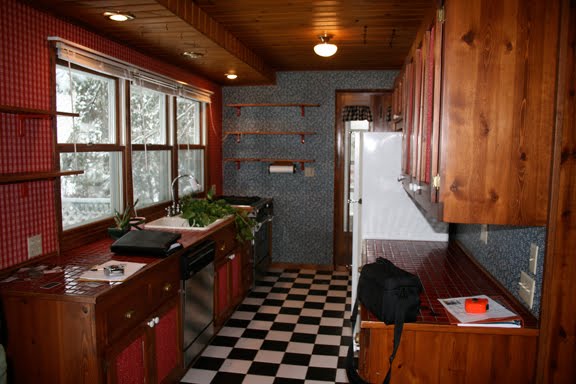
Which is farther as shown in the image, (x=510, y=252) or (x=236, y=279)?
(x=236, y=279)

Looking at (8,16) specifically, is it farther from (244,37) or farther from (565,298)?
(565,298)

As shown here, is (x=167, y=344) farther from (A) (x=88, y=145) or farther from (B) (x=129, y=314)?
(A) (x=88, y=145)

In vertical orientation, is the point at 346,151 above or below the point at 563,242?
above

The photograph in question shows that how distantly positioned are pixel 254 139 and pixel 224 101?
61 centimetres

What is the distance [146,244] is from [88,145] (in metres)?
0.93

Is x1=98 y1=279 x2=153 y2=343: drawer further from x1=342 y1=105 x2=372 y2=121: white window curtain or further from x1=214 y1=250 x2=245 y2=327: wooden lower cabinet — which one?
x1=342 y1=105 x2=372 y2=121: white window curtain

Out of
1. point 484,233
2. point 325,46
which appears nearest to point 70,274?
point 484,233

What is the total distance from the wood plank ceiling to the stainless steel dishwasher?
57.9 inches

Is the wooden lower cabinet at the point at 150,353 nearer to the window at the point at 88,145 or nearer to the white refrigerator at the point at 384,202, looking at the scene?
the window at the point at 88,145

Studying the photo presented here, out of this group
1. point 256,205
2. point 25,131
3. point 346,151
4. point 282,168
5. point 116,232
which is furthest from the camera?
point 346,151

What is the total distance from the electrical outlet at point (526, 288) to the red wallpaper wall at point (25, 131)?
2.49 meters

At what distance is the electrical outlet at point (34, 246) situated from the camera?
2616 millimetres

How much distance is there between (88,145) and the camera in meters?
3.20

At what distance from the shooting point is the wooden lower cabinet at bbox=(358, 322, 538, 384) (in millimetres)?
1891
